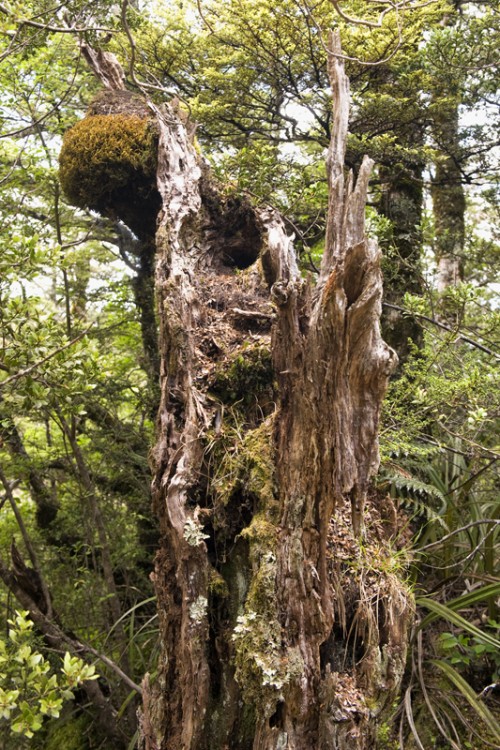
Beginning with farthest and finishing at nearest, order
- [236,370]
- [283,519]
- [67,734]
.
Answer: [67,734] → [236,370] → [283,519]

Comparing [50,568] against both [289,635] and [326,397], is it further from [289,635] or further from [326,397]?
[326,397]

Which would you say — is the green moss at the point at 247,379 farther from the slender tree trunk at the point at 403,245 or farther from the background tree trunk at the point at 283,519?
the slender tree trunk at the point at 403,245

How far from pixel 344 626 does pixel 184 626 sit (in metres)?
0.70

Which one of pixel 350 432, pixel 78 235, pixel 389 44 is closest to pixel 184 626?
pixel 350 432

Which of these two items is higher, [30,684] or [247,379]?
[247,379]

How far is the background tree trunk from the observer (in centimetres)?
216

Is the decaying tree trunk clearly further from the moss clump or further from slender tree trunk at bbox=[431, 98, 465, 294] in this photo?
slender tree trunk at bbox=[431, 98, 465, 294]

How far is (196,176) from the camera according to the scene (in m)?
3.74

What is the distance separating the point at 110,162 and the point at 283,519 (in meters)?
3.21

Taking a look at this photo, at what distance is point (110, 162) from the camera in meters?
4.29

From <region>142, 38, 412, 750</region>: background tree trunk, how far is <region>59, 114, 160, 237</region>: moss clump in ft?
5.59

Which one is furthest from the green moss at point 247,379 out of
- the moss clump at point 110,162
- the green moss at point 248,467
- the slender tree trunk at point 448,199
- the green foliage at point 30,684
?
the moss clump at point 110,162

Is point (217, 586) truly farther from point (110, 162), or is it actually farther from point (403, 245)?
point (403, 245)

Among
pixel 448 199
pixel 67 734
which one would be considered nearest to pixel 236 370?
pixel 67 734
